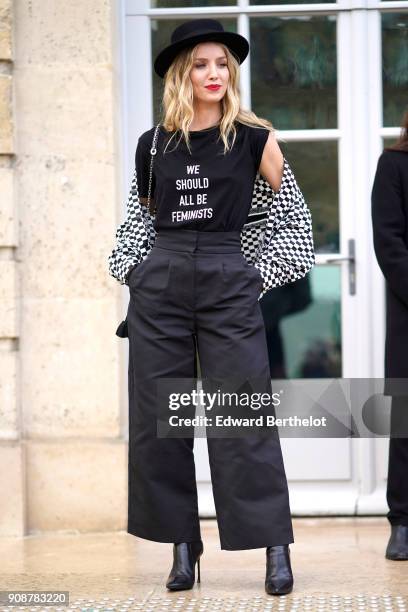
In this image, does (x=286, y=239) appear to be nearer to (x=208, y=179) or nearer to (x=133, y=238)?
(x=208, y=179)

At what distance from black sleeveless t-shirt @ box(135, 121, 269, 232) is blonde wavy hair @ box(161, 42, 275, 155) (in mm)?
30

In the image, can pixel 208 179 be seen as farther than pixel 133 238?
No

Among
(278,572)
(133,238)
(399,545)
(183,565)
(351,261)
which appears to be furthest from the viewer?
(351,261)

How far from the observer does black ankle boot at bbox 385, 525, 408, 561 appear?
478 cm

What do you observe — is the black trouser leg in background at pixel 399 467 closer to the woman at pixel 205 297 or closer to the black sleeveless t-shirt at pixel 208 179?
the woman at pixel 205 297

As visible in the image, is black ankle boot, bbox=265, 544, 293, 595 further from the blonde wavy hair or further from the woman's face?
the woman's face

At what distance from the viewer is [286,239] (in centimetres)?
433

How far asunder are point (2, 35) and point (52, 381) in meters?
1.60

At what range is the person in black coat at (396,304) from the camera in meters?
4.73

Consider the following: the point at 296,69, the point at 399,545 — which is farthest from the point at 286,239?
the point at 296,69

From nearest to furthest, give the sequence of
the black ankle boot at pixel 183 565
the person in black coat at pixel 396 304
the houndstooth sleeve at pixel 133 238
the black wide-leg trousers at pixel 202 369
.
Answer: the black wide-leg trousers at pixel 202 369
the black ankle boot at pixel 183 565
the houndstooth sleeve at pixel 133 238
the person in black coat at pixel 396 304

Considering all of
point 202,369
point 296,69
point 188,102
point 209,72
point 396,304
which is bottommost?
point 202,369

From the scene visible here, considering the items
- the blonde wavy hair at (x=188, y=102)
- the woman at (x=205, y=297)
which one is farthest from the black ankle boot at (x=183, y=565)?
the blonde wavy hair at (x=188, y=102)

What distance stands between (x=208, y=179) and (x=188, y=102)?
29cm
